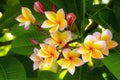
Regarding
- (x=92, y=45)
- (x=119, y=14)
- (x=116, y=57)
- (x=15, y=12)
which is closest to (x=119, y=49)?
(x=116, y=57)

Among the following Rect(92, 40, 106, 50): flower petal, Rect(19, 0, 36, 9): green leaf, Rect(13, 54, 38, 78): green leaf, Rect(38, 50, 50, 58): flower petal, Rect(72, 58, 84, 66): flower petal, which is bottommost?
Rect(13, 54, 38, 78): green leaf

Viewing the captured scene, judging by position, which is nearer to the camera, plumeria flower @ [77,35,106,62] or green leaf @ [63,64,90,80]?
plumeria flower @ [77,35,106,62]

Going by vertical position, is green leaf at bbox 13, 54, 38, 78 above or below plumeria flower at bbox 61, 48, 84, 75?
below

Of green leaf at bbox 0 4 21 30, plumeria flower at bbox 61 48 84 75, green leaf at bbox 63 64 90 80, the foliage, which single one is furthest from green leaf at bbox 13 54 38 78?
plumeria flower at bbox 61 48 84 75

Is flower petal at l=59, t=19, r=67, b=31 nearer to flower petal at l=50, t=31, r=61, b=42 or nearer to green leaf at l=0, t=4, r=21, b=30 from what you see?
flower petal at l=50, t=31, r=61, b=42

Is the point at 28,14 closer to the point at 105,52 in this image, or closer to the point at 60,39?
the point at 60,39

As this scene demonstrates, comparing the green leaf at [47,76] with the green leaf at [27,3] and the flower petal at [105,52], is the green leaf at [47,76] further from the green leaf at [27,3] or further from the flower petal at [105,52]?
the flower petal at [105,52]

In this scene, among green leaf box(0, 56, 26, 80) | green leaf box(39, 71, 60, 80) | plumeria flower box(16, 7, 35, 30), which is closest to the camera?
plumeria flower box(16, 7, 35, 30)

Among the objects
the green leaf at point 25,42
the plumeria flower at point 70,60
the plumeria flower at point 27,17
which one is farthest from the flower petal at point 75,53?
the green leaf at point 25,42

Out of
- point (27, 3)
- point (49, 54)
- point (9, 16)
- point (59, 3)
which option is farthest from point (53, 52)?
point (9, 16)
